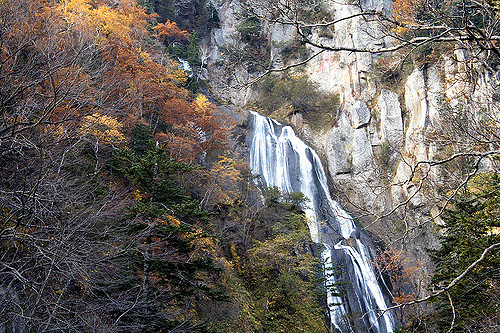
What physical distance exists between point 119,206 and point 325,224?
42.1ft

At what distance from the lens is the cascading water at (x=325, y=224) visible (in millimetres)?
14016

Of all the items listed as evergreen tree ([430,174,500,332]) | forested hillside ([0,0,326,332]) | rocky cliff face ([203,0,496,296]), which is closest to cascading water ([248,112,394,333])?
forested hillside ([0,0,326,332])

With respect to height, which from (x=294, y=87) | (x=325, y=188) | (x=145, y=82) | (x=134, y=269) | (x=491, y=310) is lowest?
(x=491, y=310)

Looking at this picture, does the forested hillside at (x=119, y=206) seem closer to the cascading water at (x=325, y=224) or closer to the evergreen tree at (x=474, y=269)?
the cascading water at (x=325, y=224)

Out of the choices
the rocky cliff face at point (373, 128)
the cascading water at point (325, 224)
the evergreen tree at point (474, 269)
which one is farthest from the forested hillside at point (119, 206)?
the rocky cliff face at point (373, 128)

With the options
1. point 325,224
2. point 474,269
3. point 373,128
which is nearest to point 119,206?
point 474,269

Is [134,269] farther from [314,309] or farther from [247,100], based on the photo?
[247,100]

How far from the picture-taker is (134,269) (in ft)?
22.1

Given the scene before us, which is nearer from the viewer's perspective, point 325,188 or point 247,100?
point 325,188

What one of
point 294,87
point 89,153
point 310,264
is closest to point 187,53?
point 294,87

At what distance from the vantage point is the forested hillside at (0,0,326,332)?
4.57 meters

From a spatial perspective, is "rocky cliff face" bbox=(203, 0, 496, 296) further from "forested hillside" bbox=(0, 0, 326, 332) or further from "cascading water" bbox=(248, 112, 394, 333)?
"forested hillside" bbox=(0, 0, 326, 332)

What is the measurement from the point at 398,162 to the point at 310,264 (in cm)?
1293

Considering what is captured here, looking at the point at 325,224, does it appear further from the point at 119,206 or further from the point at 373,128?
the point at 119,206
